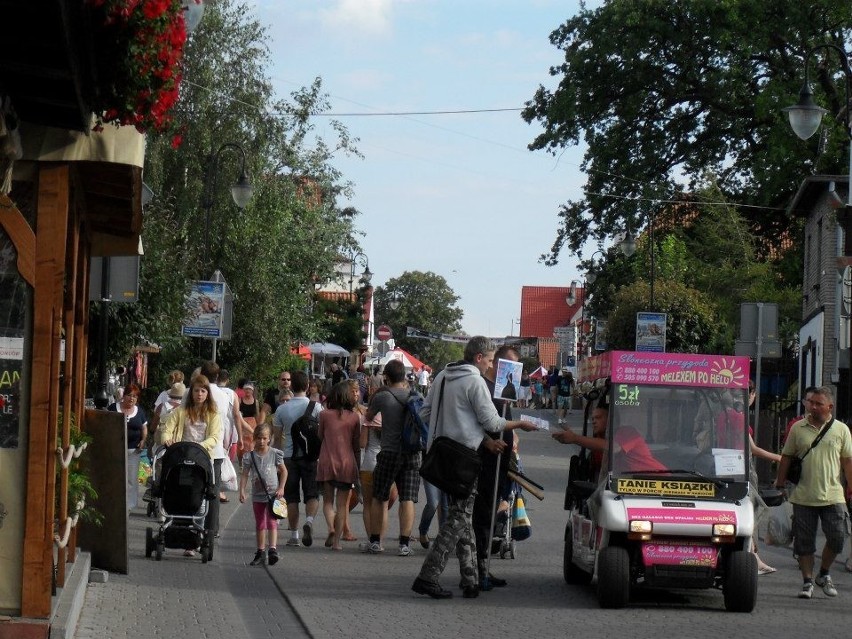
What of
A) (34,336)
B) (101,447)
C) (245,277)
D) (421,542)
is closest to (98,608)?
(101,447)

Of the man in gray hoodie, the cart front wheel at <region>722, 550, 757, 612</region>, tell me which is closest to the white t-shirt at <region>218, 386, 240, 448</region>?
the man in gray hoodie

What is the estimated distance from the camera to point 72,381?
36.8 feet

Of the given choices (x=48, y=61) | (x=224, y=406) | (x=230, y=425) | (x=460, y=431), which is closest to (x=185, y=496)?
(x=224, y=406)

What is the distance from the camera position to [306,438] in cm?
1588

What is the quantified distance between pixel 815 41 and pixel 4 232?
34.3 metres

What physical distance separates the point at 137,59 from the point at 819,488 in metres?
7.79

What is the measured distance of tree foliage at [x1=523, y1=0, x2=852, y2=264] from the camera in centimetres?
3981

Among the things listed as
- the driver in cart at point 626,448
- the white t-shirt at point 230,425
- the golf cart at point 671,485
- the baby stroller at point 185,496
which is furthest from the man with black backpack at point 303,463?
the driver in cart at point 626,448

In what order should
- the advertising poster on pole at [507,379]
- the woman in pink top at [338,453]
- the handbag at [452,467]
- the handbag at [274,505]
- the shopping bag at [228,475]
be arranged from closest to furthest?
the handbag at [452,467] < the advertising poster on pole at [507,379] < the handbag at [274,505] < the shopping bag at [228,475] < the woman in pink top at [338,453]

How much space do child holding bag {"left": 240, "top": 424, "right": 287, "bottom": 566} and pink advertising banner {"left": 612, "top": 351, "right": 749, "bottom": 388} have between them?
3622mm

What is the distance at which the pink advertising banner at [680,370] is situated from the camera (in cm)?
1219

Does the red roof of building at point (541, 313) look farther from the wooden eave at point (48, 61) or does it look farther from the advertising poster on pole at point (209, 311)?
the wooden eave at point (48, 61)

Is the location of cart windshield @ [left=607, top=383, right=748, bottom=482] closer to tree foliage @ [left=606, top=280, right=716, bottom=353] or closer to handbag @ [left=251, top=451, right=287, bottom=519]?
handbag @ [left=251, top=451, right=287, bottom=519]

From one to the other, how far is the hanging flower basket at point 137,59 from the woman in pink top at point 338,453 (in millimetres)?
7612
